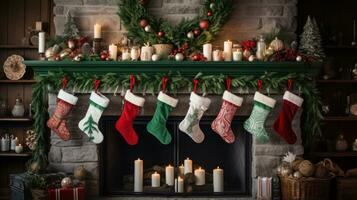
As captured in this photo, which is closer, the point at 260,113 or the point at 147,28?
the point at 260,113

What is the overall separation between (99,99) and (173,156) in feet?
2.82

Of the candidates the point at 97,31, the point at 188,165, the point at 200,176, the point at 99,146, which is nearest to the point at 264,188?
the point at 200,176

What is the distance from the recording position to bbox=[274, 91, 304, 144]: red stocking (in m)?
4.48

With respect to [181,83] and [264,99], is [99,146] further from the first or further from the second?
[264,99]

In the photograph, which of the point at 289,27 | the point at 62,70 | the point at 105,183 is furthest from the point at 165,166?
the point at 289,27

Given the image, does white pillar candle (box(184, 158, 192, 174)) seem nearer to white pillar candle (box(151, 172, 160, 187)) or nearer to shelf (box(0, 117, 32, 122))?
white pillar candle (box(151, 172, 160, 187))

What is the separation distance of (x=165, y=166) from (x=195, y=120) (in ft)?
2.13

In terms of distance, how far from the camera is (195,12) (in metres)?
4.69

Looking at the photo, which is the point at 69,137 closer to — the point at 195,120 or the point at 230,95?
the point at 195,120

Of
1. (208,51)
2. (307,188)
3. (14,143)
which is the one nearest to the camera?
(307,188)

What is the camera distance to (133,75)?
14.9ft

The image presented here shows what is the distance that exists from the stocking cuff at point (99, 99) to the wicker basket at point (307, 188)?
1.59m

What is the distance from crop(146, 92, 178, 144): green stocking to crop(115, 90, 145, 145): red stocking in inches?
5.6

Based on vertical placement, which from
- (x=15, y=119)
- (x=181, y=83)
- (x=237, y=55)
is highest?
(x=237, y=55)
